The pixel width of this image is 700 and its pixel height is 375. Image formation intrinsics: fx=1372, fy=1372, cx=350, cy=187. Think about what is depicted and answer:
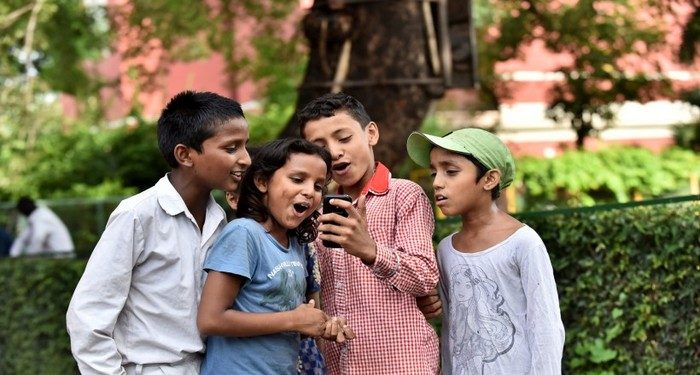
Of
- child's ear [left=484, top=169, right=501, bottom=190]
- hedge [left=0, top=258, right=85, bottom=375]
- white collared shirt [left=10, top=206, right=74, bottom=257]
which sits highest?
child's ear [left=484, top=169, right=501, bottom=190]

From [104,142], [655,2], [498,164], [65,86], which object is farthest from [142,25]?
[498,164]

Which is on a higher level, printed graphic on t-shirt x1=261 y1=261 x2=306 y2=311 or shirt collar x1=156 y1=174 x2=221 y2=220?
shirt collar x1=156 y1=174 x2=221 y2=220

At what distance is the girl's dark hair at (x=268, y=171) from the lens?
3.95m

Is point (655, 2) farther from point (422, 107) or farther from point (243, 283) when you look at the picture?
point (243, 283)

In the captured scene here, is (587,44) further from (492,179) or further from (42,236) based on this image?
(492,179)

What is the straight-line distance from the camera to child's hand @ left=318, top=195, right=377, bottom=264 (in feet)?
12.6

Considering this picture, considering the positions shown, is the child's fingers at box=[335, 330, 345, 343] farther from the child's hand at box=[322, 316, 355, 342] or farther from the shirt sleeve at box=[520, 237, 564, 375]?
the shirt sleeve at box=[520, 237, 564, 375]

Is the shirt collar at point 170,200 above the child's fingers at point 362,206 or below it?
above

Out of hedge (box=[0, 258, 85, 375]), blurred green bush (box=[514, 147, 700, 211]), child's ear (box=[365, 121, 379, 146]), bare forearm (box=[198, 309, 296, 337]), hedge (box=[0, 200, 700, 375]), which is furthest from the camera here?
blurred green bush (box=[514, 147, 700, 211])

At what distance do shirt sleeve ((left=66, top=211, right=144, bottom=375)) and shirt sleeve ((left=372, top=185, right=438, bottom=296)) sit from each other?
0.72 metres

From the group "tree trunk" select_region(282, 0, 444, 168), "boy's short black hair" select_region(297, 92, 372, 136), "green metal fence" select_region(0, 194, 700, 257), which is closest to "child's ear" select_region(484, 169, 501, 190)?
"boy's short black hair" select_region(297, 92, 372, 136)

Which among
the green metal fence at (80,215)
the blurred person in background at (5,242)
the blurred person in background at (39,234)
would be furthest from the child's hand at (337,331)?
the green metal fence at (80,215)

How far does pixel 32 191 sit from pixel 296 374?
23.5 meters

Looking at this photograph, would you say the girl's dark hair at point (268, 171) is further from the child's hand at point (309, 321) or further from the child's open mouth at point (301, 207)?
the child's hand at point (309, 321)
